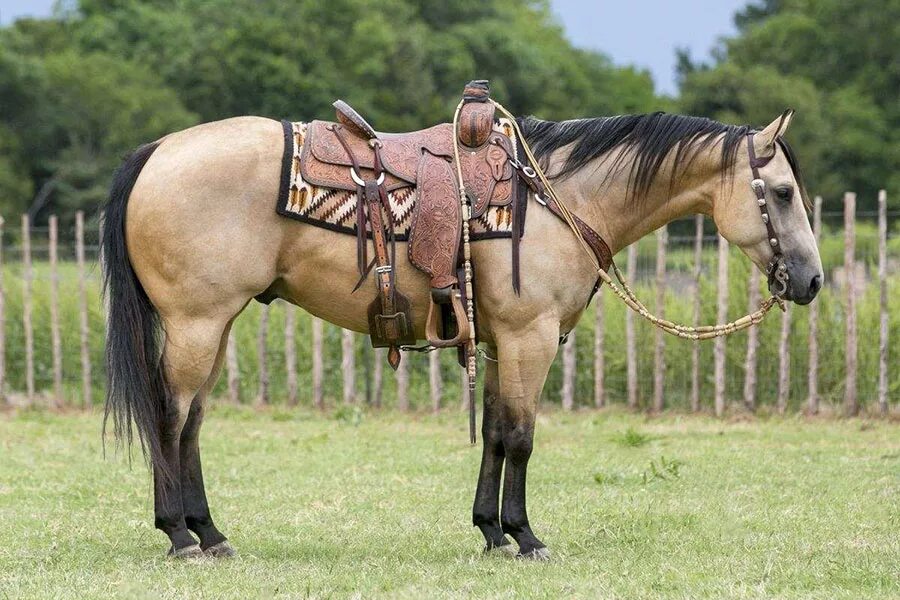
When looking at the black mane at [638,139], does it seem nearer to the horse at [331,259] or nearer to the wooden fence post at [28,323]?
the horse at [331,259]

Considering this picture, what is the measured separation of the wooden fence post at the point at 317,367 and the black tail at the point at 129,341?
22.7 feet

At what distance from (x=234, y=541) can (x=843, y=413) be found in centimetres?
699

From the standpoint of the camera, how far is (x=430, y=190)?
6.08 m

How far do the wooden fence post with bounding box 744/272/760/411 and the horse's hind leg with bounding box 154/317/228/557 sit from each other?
6.90 m

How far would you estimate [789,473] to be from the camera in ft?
29.3

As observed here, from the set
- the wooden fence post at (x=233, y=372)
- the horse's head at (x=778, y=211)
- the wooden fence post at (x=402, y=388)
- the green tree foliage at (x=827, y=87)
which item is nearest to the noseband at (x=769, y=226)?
the horse's head at (x=778, y=211)

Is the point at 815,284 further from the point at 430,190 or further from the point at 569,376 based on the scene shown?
the point at 569,376

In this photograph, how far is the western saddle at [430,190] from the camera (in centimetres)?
606

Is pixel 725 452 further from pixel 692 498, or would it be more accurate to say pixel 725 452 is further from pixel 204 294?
pixel 204 294

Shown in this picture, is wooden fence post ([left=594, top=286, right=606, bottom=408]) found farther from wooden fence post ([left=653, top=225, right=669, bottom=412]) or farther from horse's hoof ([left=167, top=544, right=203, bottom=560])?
horse's hoof ([left=167, top=544, right=203, bottom=560])

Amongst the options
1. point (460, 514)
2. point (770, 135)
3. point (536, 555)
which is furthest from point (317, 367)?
point (770, 135)

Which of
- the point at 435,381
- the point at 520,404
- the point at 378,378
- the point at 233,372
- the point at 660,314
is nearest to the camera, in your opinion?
the point at 520,404

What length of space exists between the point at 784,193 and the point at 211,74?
3987 cm

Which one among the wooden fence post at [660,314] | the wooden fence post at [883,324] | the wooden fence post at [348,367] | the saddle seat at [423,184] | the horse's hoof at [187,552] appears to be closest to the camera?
the saddle seat at [423,184]
